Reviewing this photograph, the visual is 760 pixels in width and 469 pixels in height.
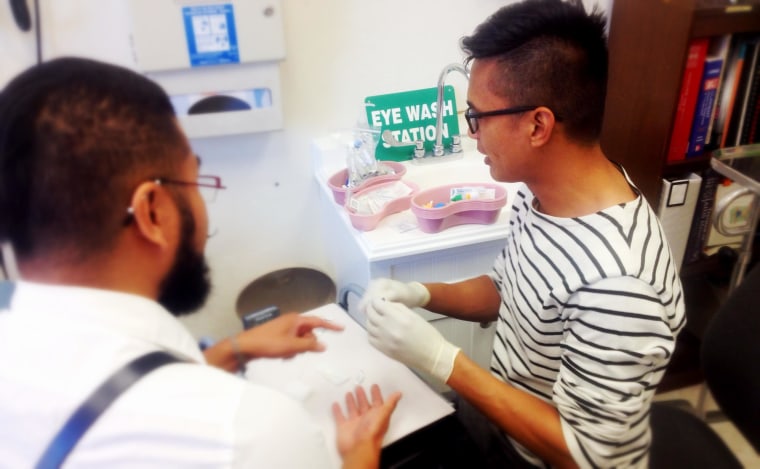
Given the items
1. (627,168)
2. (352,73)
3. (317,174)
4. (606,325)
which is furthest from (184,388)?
(627,168)

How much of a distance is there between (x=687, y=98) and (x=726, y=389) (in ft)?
2.79

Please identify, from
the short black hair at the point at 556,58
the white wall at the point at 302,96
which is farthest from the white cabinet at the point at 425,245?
the short black hair at the point at 556,58

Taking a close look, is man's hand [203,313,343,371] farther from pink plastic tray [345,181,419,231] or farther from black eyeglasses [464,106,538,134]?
black eyeglasses [464,106,538,134]

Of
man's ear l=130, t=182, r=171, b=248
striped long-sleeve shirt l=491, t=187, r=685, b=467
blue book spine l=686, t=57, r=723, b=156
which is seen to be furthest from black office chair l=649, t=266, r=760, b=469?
man's ear l=130, t=182, r=171, b=248

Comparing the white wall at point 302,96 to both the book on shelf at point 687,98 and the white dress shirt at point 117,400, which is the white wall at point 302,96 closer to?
the book on shelf at point 687,98

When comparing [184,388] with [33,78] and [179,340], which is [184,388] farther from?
[33,78]

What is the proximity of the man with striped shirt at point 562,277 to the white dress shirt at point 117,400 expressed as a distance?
456 millimetres

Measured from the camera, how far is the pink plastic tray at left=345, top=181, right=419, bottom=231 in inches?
52.3

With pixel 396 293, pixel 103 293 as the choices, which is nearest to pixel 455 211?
pixel 396 293

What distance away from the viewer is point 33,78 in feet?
1.92

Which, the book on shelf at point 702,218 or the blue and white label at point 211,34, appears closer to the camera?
the blue and white label at point 211,34

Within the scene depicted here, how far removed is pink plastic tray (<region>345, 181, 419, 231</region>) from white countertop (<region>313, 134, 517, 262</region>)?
0.04 ft

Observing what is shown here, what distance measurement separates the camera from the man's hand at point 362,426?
32.8 inches

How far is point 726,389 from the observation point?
1.04m
